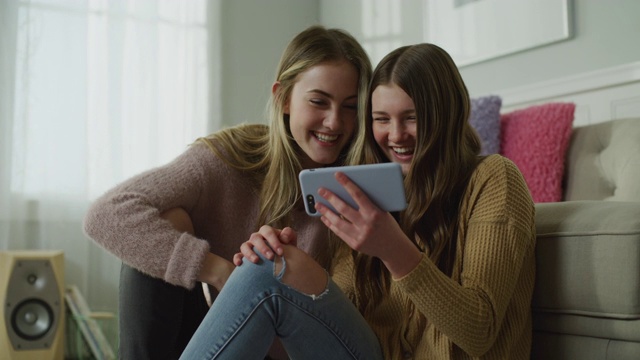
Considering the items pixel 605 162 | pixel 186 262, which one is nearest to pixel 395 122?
pixel 186 262

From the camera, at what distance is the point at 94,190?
9.46 feet

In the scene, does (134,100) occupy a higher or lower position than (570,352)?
higher

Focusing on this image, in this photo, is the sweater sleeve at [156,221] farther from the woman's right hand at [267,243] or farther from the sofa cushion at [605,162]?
the sofa cushion at [605,162]

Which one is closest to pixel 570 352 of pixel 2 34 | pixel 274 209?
pixel 274 209

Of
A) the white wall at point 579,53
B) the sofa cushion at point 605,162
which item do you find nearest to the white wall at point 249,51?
the white wall at point 579,53

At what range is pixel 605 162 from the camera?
1.79 metres

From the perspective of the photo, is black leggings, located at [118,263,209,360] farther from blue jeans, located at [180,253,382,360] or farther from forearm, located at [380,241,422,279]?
forearm, located at [380,241,422,279]

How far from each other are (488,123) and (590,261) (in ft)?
3.44

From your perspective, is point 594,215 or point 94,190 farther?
point 94,190

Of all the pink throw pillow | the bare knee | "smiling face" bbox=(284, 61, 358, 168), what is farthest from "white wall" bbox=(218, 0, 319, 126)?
the bare knee

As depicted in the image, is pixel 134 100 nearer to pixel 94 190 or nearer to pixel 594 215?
pixel 94 190

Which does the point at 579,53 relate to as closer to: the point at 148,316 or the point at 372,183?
the point at 372,183

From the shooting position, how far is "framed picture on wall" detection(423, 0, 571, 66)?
7.33 ft

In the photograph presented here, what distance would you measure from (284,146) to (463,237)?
521 millimetres
